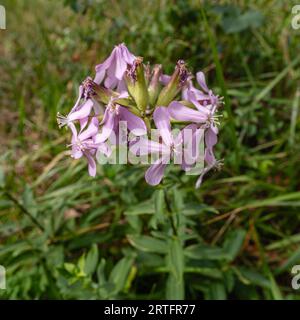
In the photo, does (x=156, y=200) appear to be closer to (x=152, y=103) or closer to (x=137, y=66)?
(x=152, y=103)

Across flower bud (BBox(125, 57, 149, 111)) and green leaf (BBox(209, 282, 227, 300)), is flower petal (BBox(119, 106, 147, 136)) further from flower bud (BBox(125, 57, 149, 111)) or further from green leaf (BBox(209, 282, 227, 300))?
green leaf (BBox(209, 282, 227, 300))

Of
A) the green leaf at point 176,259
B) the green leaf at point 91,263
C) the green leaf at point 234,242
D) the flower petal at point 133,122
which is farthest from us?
the green leaf at point 234,242

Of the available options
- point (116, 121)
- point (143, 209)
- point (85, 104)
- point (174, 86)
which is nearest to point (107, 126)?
point (116, 121)

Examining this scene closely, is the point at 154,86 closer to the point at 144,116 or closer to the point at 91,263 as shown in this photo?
the point at 144,116

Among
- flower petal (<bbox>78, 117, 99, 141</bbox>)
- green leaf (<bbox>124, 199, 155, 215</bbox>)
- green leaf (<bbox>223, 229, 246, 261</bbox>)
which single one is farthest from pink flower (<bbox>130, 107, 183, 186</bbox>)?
green leaf (<bbox>223, 229, 246, 261</bbox>)

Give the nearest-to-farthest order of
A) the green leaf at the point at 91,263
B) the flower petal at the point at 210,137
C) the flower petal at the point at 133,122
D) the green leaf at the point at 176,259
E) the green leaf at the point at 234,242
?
the flower petal at the point at 133,122 → the flower petal at the point at 210,137 → the green leaf at the point at 176,259 → the green leaf at the point at 91,263 → the green leaf at the point at 234,242

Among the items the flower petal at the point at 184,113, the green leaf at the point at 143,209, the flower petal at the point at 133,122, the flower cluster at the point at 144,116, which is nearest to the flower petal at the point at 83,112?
the flower cluster at the point at 144,116

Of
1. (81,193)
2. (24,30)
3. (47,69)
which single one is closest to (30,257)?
(81,193)

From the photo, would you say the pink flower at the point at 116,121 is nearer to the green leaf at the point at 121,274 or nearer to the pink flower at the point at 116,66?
the pink flower at the point at 116,66
